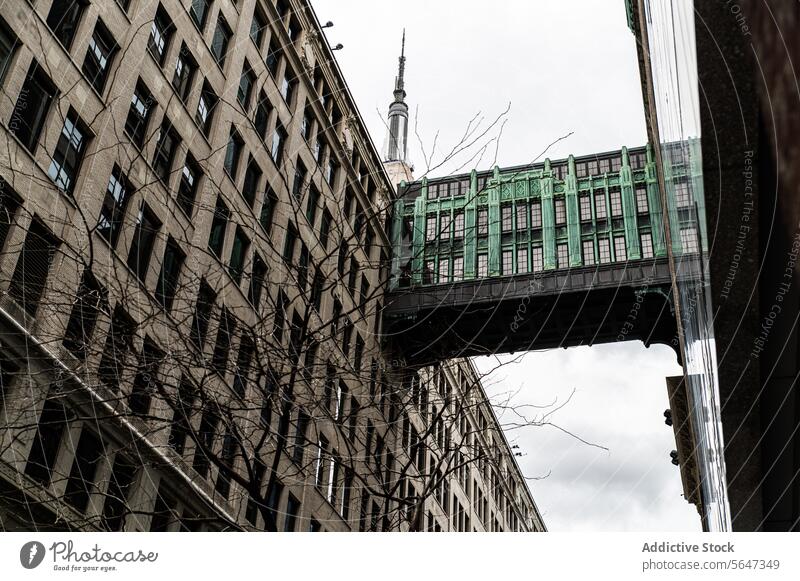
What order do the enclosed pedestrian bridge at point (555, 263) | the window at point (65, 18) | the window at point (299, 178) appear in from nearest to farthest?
the window at point (65, 18), the window at point (299, 178), the enclosed pedestrian bridge at point (555, 263)

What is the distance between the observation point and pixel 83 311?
16922 millimetres

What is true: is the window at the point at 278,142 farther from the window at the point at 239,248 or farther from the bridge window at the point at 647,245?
the bridge window at the point at 647,245

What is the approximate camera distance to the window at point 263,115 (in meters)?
37.0

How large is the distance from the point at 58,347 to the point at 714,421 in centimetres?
1513

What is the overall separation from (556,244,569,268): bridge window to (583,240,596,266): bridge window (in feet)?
3.04

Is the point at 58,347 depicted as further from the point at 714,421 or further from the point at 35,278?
the point at 714,421

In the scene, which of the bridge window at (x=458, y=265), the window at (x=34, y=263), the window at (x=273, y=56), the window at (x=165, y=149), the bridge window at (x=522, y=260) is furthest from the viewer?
the bridge window at (x=458, y=265)

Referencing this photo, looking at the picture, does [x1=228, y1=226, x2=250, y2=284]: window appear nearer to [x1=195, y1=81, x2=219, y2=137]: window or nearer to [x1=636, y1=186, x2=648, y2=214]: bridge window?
[x1=195, y1=81, x2=219, y2=137]: window

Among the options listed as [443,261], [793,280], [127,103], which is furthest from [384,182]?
[793,280]

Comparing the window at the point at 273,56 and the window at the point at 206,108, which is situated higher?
the window at the point at 273,56

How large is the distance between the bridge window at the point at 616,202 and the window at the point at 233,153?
21.3 meters

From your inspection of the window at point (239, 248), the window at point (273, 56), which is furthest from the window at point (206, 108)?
the window at point (273, 56)

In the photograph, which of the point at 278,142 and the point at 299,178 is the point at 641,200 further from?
the point at 278,142

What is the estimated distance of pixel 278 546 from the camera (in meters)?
5.97
